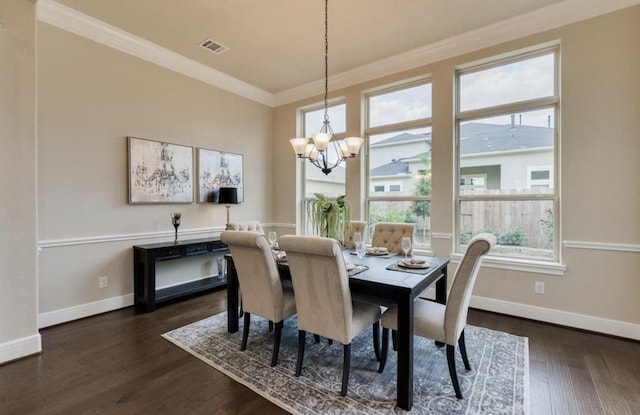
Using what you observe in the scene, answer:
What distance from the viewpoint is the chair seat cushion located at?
202cm

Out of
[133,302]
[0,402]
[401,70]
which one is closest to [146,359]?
[0,402]

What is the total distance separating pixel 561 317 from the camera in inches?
123

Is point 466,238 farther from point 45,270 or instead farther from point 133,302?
point 45,270

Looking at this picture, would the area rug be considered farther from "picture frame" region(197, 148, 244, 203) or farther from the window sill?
"picture frame" region(197, 148, 244, 203)

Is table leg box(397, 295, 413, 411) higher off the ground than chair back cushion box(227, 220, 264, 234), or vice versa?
chair back cushion box(227, 220, 264, 234)

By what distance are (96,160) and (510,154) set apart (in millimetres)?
4826

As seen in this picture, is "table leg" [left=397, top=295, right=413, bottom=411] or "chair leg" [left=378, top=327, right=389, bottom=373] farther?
"chair leg" [left=378, top=327, right=389, bottom=373]

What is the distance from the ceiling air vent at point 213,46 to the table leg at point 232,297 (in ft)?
9.05

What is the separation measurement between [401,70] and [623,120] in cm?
247

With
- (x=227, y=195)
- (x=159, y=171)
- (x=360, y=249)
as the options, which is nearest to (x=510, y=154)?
(x=360, y=249)

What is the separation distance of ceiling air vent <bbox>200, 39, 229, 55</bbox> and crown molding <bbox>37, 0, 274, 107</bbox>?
0.48 meters

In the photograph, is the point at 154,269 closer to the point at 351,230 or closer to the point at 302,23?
the point at 351,230

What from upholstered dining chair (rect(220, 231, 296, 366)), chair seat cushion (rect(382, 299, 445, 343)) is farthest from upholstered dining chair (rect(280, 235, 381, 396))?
upholstered dining chair (rect(220, 231, 296, 366))

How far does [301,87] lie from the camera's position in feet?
17.0
